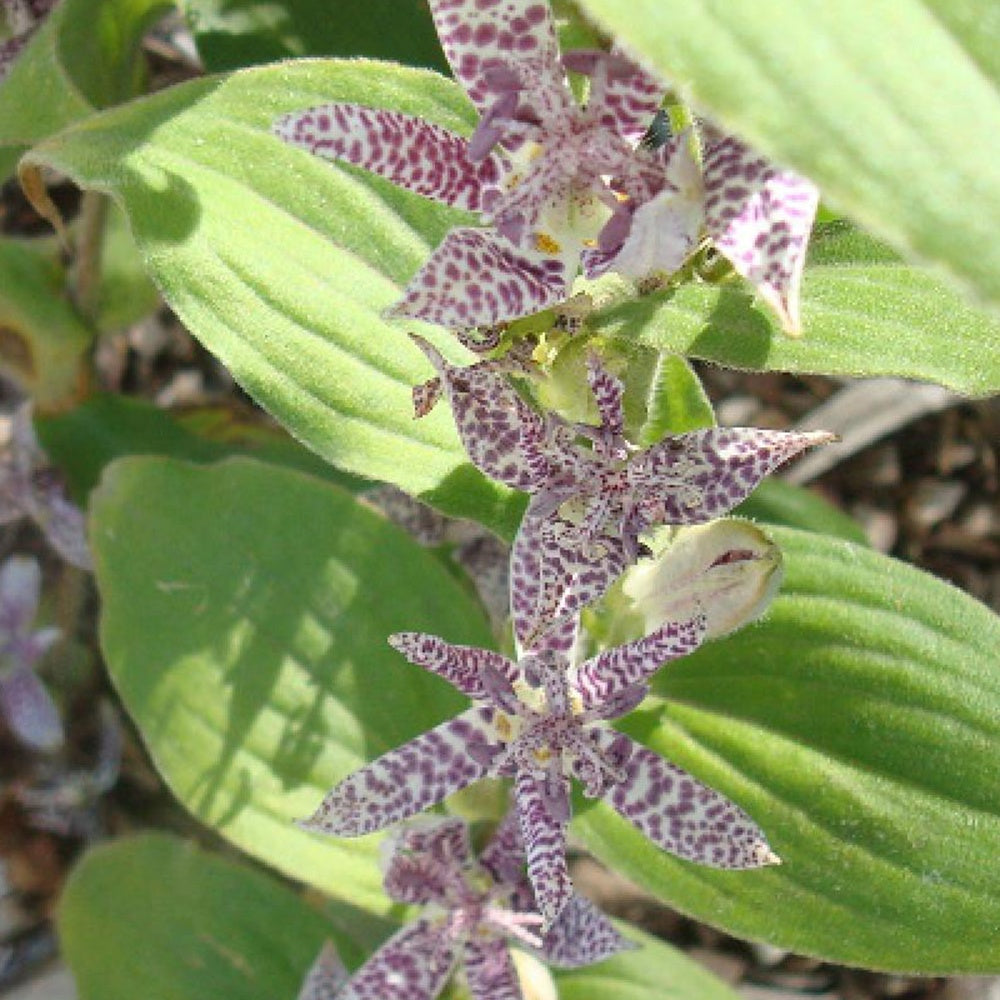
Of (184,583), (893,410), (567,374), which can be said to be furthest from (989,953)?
(893,410)

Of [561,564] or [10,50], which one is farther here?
[10,50]

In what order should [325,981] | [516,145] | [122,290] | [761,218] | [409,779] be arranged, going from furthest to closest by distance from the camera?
[122,290], [325,981], [409,779], [516,145], [761,218]

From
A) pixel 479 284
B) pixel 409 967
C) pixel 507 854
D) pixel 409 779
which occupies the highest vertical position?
pixel 479 284

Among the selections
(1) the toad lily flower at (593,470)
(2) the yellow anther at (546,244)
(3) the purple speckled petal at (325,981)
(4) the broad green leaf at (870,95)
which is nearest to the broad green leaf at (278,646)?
(3) the purple speckled petal at (325,981)

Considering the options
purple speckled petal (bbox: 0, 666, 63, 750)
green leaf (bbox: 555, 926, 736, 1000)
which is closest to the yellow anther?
green leaf (bbox: 555, 926, 736, 1000)

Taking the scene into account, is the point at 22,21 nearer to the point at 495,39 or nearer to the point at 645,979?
the point at 495,39

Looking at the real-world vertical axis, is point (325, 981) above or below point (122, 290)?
below

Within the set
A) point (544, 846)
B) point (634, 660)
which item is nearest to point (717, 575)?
point (634, 660)
